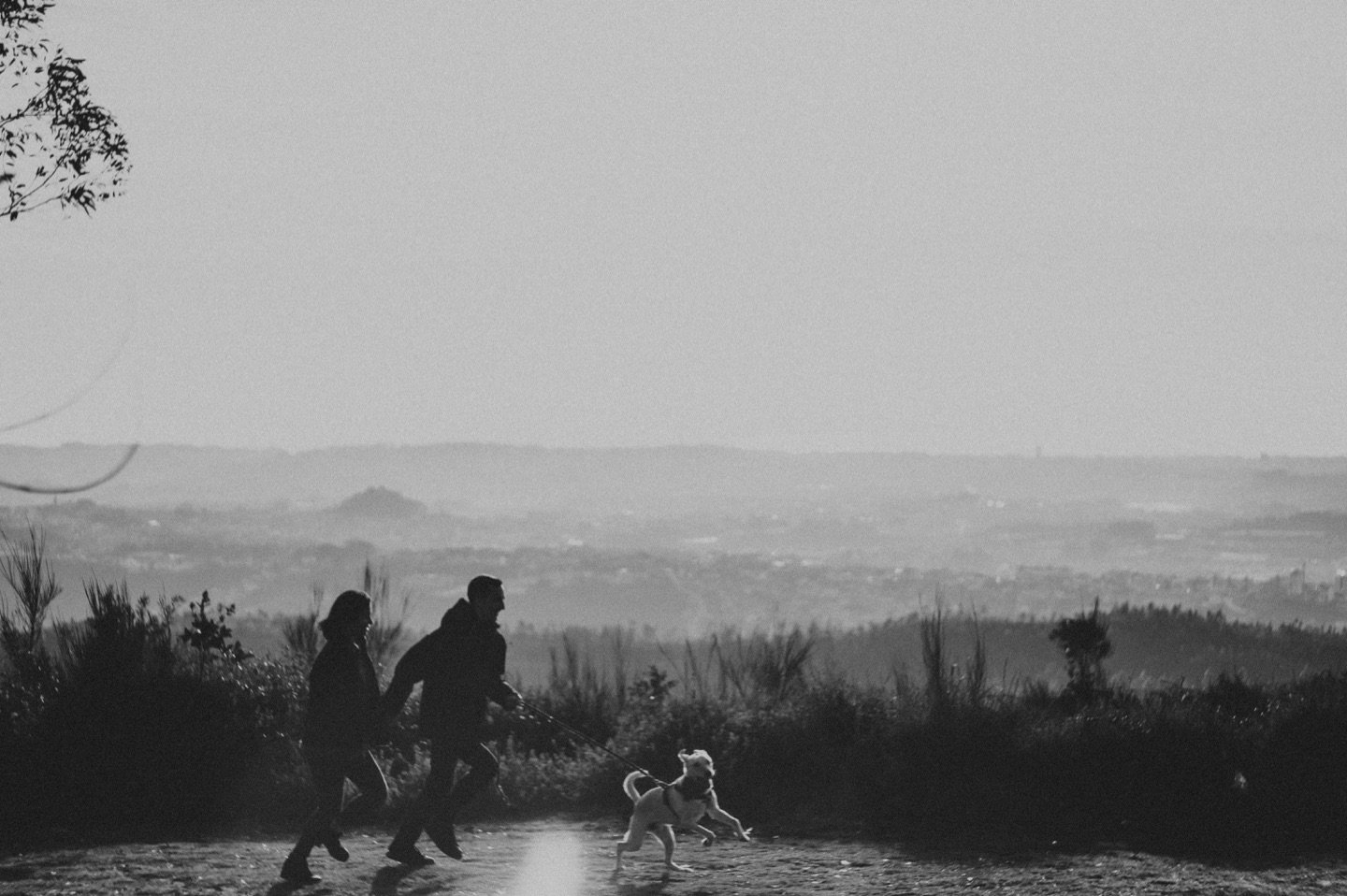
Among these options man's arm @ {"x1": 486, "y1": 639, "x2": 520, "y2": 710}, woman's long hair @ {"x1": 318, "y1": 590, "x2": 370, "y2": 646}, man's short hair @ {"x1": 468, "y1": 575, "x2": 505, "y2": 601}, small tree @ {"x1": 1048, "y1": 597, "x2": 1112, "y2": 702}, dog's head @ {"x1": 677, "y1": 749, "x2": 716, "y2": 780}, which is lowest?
dog's head @ {"x1": 677, "y1": 749, "x2": 716, "y2": 780}

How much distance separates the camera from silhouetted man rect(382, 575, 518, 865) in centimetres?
1056

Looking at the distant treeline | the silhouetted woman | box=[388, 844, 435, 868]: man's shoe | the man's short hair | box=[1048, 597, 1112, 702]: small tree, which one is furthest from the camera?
the distant treeline

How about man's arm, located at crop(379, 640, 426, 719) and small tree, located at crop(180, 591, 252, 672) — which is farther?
small tree, located at crop(180, 591, 252, 672)

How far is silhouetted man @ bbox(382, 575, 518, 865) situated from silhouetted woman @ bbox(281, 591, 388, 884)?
1.16 feet

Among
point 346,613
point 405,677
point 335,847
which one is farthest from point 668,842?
point 346,613

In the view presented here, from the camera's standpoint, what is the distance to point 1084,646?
16094 millimetres

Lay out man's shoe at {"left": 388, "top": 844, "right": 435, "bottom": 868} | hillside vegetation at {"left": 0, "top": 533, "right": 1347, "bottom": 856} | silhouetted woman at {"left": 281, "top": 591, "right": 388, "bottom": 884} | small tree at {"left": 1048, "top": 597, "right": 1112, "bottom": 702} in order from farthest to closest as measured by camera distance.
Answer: small tree at {"left": 1048, "top": 597, "right": 1112, "bottom": 702} < hillside vegetation at {"left": 0, "top": 533, "right": 1347, "bottom": 856} < man's shoe at {"left": 388, "top": 844, "right": 435, "bottom": 868} < silhouetted woman at {"left": 281, "top": 591, "right": 388, "bottom": 884}

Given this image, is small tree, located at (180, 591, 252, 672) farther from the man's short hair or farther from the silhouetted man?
the man's short hair

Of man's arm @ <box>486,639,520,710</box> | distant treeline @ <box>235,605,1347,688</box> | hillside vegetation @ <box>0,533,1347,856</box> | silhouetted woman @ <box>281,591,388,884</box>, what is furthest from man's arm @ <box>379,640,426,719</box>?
distant treeline @ <box>235,605,1347,688</box>

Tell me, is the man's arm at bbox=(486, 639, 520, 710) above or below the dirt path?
above

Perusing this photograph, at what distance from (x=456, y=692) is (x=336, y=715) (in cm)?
86

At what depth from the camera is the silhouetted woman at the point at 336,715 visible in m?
10.1

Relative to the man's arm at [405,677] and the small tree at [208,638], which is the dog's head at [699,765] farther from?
the small tree at [208,638]

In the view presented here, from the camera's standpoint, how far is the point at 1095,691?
15.2 metres
